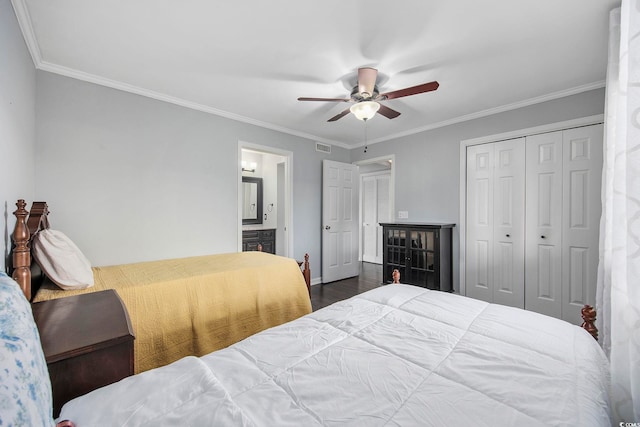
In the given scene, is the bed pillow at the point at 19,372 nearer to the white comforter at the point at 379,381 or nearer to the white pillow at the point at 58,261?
the white comforter at the point at 379,381

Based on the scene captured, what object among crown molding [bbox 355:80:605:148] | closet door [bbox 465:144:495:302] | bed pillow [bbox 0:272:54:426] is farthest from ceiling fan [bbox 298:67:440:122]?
bed pillow [bbox 0:272:54:426]

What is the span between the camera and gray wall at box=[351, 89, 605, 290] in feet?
9.52

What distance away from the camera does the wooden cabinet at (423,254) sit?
3543mm

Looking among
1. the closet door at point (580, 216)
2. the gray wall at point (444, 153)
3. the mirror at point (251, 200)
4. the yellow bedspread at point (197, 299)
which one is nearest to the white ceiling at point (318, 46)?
the gray wall at point (444, 153)

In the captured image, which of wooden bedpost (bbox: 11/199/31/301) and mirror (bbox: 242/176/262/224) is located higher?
mirror (bbox: 242/176/262/224)

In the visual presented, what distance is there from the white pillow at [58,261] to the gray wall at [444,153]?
3.83 m

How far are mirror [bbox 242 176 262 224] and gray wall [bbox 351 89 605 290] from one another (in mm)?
2406

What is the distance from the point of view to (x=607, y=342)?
1659 millimetres

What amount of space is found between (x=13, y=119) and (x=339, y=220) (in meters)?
3.81

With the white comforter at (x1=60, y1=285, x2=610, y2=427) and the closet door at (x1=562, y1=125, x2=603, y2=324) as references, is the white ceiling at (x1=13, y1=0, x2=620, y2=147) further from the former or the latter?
the white comforter at (x1=60, y1=285, x2=610, y2=427)

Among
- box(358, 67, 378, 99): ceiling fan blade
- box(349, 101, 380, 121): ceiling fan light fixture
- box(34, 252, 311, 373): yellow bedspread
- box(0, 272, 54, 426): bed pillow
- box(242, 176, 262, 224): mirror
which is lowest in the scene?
box(34, 252, 311, 373): yellow bedspread

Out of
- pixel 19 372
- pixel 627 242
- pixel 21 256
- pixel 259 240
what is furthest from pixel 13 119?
pixel 259 240

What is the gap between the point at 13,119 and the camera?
171 centimetres

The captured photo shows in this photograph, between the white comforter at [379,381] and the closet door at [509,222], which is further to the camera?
the closet door at [509,222]
